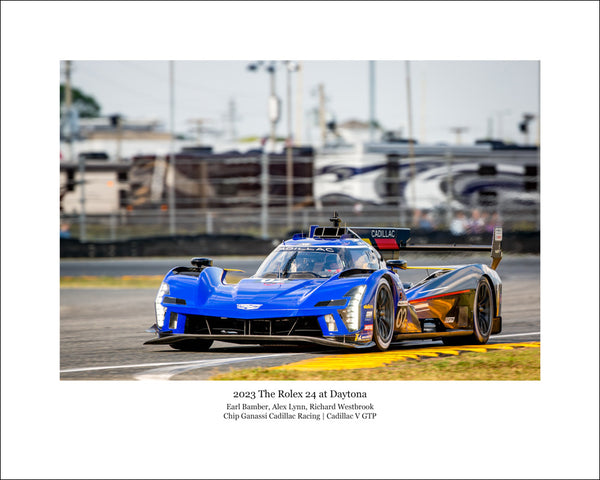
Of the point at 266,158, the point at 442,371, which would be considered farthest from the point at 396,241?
the point at 266,158

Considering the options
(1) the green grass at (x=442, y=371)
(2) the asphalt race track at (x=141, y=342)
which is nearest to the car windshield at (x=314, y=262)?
(2) the asphalt race track at (x=141, y=342)

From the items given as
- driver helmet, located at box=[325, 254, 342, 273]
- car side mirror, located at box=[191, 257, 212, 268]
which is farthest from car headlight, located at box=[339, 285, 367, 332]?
car side mirror, located at box=[191, 257, 212, 268]

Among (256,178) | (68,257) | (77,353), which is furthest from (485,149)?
(77,353)

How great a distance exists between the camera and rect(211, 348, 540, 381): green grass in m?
9.02

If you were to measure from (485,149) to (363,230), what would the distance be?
28361mm

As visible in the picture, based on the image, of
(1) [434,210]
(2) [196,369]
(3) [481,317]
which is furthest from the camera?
(1) [434,210]

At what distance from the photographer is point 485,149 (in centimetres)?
3944

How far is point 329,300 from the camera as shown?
9641 millimetres

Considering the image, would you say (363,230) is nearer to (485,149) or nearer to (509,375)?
(509,375)

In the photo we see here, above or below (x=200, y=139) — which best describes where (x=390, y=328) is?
below

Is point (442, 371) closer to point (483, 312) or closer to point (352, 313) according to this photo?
point (352, 313)

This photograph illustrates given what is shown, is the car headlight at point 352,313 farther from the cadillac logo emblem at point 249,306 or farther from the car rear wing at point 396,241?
the car rear wing at point 396,241

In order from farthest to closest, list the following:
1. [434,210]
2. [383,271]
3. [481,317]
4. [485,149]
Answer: [485,149] < [434,210] < [481,317] < [383,271]

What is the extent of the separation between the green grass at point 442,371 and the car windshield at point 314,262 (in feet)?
4.64
